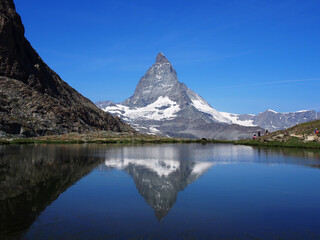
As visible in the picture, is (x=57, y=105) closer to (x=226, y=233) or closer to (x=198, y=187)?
(x=198, y=187)

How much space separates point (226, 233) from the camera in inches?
671

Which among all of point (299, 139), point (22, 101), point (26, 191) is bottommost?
point (26, 191)

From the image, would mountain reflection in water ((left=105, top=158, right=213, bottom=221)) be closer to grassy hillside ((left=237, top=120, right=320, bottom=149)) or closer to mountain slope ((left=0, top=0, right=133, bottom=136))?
grassy hillside ((left=237, top=120, right=320, bottom=149))

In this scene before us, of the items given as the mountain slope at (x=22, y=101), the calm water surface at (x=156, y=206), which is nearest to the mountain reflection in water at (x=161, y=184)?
the calm water surface at (x=156, y=206)

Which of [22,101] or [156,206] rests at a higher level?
[22,101]

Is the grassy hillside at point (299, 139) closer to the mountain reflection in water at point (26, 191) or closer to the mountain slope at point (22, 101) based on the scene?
the mountain reflection in water at point (26, 191)

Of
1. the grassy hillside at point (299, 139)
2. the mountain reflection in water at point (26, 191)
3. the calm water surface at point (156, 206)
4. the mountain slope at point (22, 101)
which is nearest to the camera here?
the calm water surface at point (156, 206)

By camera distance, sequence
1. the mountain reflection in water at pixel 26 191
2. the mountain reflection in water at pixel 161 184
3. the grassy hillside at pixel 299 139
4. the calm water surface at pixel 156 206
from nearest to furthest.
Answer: the calm water surface at pixel 156 206 < the mountain reflection in water at pixel 26 191 < the mountain reflection in water at pixel 161 184 < the grassy hillside at pixel 299 139

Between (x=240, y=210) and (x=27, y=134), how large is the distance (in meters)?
138

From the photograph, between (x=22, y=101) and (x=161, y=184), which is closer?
(x=161, y=184)

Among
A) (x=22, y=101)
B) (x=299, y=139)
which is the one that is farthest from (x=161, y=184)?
(x=22, y=101)

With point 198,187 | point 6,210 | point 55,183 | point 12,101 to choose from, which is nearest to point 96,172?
point 55,183

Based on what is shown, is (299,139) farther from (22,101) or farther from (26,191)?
(22,101)

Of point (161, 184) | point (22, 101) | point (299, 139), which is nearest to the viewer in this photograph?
point (161, 184)
